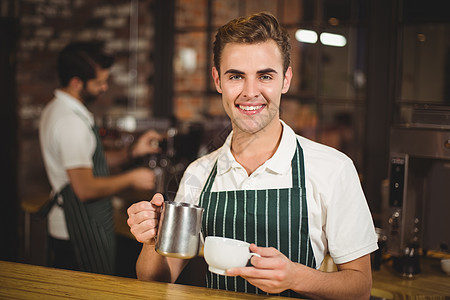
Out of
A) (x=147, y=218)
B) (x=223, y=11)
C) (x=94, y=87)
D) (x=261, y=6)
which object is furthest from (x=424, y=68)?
(x=147, y=218)

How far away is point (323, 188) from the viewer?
1503 mm

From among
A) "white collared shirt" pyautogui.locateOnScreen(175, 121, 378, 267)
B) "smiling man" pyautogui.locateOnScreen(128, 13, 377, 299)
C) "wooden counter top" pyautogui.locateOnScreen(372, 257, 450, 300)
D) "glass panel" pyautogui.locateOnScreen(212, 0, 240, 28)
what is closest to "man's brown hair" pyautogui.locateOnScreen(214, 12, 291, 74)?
"smiling man" pyautogui.locateOnScreen(128, 13, 377, 299)

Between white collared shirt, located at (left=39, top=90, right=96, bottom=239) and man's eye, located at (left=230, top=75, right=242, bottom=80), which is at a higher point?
man's eye, located at (left=230, top=75, right=242, bottom=80)

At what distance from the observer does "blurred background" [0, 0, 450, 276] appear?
10.2 feet

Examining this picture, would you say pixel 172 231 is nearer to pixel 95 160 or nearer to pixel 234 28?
pixel 234 28

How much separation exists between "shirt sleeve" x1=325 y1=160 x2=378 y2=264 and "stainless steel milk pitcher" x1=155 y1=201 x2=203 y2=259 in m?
0.40

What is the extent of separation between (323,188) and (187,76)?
110 inches

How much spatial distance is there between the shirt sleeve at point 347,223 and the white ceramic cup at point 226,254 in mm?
319

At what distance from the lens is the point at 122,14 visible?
4289 millimetres

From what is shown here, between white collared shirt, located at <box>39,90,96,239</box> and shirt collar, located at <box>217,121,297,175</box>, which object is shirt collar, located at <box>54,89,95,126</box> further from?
shirt collar, located at <box>217,121,297,175</box>

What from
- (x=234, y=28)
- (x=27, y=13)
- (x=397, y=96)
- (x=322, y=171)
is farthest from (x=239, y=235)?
(x=27, y=13)

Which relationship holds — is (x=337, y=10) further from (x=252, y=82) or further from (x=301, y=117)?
(x=252, y=82)

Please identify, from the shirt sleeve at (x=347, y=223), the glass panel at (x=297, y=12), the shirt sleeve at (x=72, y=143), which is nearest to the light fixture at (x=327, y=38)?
the glass panel at (x=297, y=12)

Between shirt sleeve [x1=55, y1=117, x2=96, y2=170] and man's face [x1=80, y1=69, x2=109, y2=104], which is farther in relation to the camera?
man's face [x1=80, y1=69, x2=109, y2=104]
